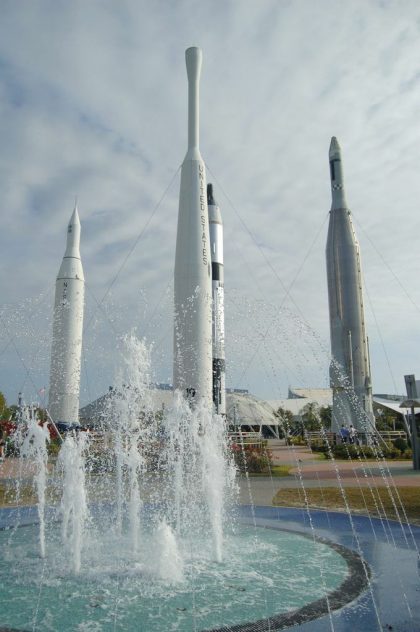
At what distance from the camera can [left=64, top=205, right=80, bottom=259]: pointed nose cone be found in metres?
36.0

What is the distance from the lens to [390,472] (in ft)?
67.6

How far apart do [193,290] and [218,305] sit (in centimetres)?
578

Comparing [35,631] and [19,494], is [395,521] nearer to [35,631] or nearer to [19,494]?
[35,631]

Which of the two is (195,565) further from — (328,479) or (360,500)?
(328,479)

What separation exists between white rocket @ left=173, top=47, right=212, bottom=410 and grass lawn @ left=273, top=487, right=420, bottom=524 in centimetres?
710

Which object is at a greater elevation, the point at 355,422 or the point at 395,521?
the point at 355,422

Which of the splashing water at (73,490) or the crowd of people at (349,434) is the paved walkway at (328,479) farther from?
the crowd of people at (349,434)

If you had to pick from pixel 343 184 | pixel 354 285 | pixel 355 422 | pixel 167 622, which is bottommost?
pixel 167 622

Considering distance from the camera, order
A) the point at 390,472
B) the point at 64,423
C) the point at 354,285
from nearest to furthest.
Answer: the point at 390,472 < the point at 64,423 < the point at 354,285

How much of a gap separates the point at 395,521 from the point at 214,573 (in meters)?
5.21

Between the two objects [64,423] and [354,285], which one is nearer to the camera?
[64,423]

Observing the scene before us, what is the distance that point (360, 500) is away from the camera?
13.5 meters

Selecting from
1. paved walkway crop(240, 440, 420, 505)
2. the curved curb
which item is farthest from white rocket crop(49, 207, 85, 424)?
the curved curb

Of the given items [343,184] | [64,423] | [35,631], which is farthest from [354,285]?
[35,631]
